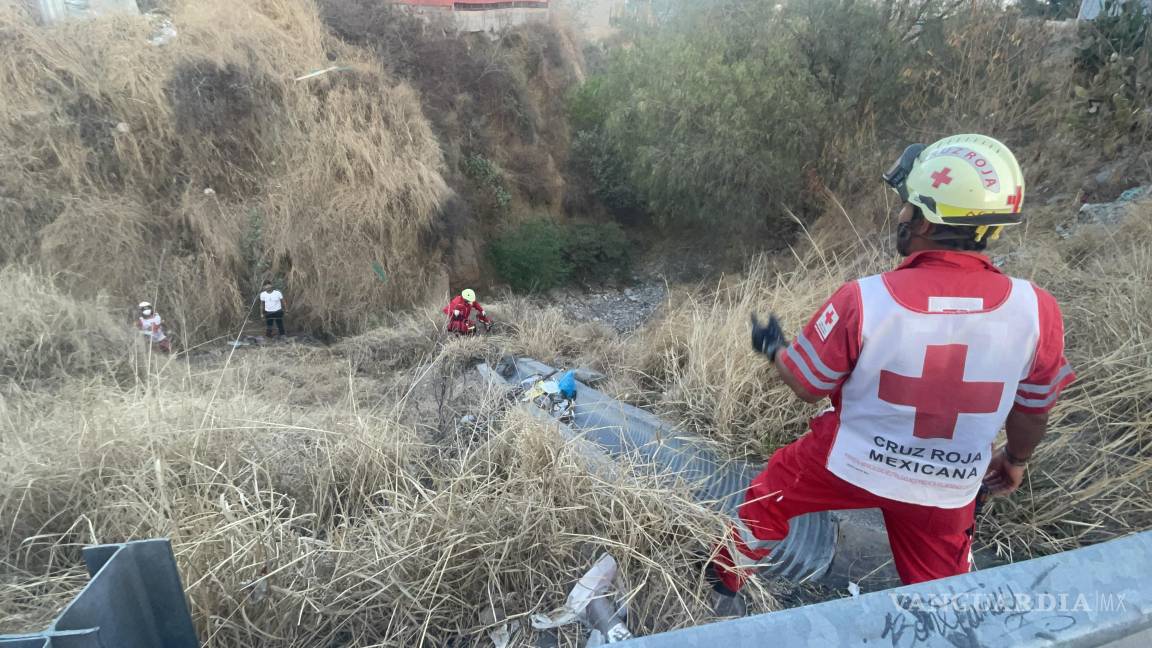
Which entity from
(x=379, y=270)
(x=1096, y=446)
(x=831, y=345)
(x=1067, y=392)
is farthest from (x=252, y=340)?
(x=1096, y=446)

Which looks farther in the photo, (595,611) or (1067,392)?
(1067,392)

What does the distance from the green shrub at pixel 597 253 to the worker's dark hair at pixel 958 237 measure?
1211 cm

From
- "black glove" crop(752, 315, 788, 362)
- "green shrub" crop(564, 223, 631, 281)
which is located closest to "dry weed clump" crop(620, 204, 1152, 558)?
"black glove" crop(752, 315, 788, 362)

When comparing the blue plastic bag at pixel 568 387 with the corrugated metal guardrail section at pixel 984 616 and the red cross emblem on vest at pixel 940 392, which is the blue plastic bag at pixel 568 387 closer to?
the red cross emblem on vest at pixel 940 392

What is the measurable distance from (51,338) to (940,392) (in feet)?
22.4

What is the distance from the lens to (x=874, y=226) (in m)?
8.68

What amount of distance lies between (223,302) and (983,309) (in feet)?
35.0

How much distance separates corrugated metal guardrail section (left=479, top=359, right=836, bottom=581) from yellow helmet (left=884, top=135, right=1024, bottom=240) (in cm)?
107

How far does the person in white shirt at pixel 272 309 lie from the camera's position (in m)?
9.48

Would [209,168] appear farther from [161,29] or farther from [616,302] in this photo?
[616,302]

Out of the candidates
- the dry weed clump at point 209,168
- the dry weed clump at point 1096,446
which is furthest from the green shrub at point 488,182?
the dry weed clump at point 1096,446

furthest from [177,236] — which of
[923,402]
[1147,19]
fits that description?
[1147,19]

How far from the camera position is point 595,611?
176 centimetres

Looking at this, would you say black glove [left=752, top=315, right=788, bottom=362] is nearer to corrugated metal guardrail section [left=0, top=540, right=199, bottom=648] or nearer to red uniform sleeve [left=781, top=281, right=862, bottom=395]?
red uniform sleeve [left=781, top=281, right=862, bottom=395]
